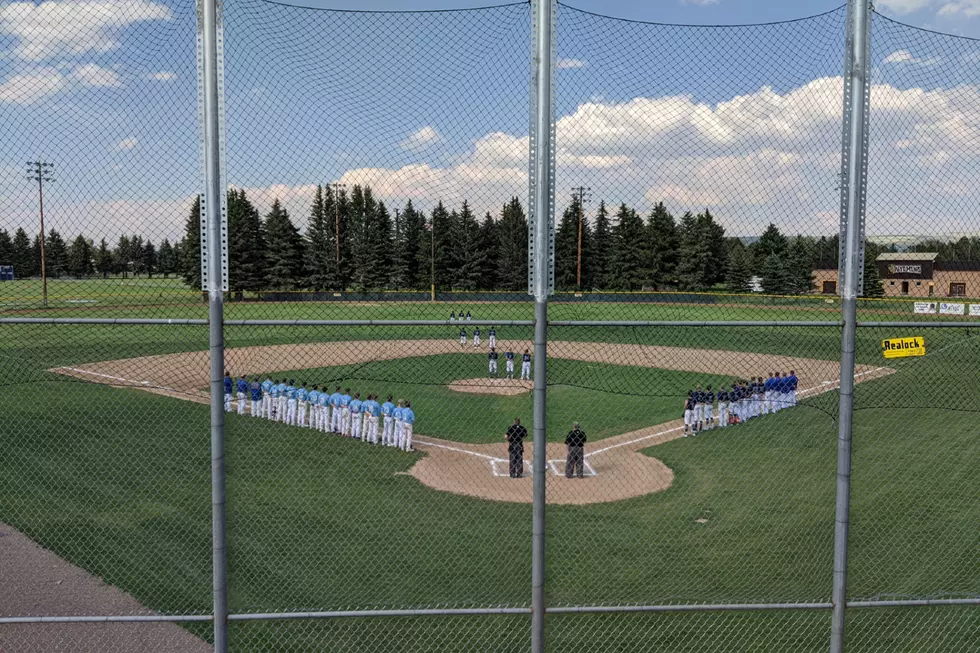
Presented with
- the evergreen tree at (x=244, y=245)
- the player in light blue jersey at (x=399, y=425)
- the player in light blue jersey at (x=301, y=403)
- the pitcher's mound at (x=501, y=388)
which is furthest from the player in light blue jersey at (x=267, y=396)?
the evergreen tree at (x=244, y=245)

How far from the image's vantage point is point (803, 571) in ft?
33.6

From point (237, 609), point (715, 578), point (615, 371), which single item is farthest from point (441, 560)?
point (615, 371)

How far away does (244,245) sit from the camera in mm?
6137

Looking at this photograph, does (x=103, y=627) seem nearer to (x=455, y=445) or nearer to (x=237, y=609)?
(x=237, y=609)

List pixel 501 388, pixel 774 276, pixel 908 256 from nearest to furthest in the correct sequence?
pixel 908 256 < pixel 774 276 < pixel 501 388

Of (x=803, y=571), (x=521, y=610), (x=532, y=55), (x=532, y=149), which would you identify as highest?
(x=532, y=55)

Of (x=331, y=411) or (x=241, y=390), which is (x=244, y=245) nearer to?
(x=331, y=411)

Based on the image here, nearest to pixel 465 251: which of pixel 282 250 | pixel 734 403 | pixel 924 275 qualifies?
pixel 282 250

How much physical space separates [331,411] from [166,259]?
13.2 meters

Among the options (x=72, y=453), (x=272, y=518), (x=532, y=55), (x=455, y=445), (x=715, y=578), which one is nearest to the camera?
(x=532, y=55)

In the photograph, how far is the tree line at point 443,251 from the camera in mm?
5270

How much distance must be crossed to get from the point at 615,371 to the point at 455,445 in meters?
12.3

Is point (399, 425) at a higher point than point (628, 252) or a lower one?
lower

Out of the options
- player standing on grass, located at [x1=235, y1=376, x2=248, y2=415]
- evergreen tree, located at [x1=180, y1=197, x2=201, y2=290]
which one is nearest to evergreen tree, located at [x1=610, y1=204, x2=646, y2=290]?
evergreen tree, located at [x1=180, y1=197, x2=201, y2=290]
